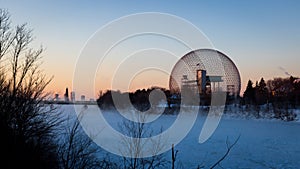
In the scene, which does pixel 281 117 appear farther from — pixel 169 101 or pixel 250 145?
pixel 250 145

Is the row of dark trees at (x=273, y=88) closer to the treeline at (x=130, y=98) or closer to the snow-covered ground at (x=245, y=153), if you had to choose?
the treeline at (x=130, y=98)

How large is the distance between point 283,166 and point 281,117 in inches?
656

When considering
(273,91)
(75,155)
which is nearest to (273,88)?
(273,91)

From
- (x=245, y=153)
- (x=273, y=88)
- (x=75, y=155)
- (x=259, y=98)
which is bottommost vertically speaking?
(x=245, y=153)

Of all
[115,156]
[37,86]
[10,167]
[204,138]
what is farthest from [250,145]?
[10,167]

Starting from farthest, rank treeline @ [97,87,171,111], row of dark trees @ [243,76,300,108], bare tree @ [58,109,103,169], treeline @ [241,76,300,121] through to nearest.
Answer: row of dark trees @ [243,76,300,108], treeline @ [241,76,300,121], treeline @ [97,87,171,111], bare tree @ [58,109,103,169]

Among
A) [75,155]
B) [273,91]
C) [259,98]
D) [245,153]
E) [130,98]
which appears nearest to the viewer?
[75,155]

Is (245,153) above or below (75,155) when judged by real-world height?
below

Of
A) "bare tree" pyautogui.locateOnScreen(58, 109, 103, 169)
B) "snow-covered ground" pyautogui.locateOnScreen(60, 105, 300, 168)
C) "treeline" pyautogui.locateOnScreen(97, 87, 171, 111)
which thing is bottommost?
"snow-covered ground" pyautogui.locateOnScreen(60, 105, 300, 168)

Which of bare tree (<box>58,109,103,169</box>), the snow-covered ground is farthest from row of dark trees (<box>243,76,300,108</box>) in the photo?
bare tree (<box>58,109,103,169</box>)

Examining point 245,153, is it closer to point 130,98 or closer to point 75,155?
point 75,155

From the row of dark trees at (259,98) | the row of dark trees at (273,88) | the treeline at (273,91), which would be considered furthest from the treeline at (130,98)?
the row of dark trees at (273,88)

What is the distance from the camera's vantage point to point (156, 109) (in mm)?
27250

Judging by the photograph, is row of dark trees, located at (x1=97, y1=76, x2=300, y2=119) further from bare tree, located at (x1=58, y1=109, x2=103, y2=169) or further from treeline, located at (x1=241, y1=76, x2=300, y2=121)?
bare tree, located at (x1=58, y1=109, x2=103, y2=169)
